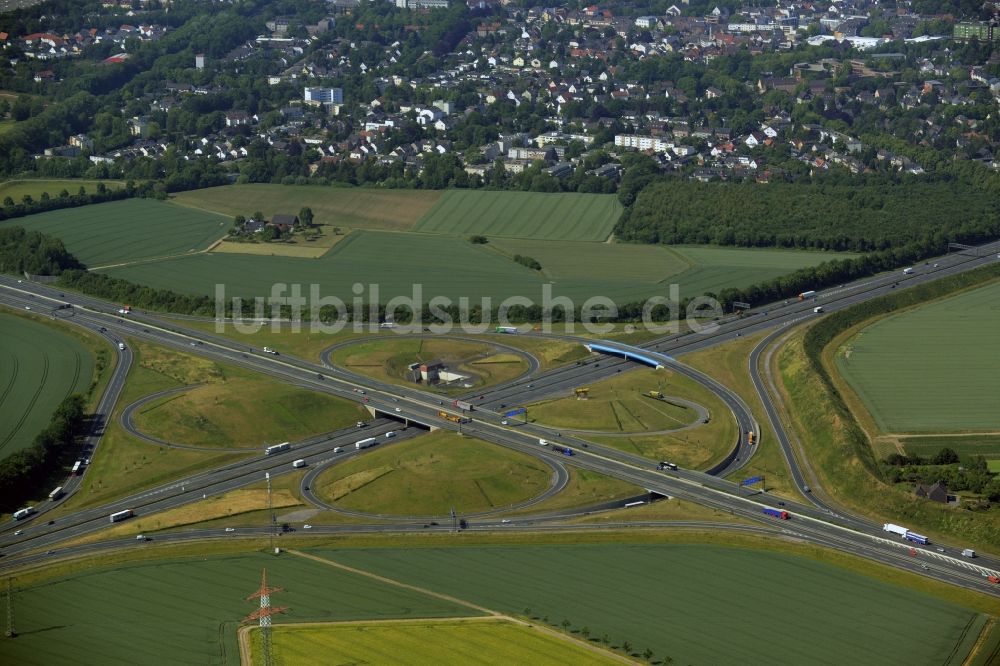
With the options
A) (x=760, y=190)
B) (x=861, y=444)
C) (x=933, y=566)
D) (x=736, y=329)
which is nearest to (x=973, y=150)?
(x=760, y=190)

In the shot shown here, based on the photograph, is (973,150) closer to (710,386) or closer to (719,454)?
(710,386)

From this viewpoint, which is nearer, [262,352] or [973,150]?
[262,352]

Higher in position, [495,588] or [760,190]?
[760,190]

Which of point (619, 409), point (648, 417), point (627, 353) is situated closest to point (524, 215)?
point (627, 353)

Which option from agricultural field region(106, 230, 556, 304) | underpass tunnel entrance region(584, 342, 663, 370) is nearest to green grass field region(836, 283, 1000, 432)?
underpass tunnel entrance region(584, 342, 663, 370)

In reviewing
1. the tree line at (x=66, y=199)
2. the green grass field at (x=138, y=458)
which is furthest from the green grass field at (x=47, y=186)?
the green grass field at (x=138, y=458)

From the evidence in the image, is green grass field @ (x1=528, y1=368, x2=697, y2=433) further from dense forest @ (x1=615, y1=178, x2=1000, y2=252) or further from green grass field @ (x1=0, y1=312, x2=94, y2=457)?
dense forest @ (x1=615, y1=178, x2=1000, y2=252)
